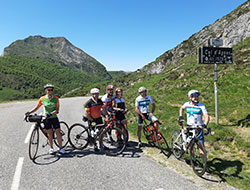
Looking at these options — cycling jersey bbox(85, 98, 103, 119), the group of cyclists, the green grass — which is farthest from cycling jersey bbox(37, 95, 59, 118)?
the green grass

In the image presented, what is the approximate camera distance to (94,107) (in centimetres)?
746

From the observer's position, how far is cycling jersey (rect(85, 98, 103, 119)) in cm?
738

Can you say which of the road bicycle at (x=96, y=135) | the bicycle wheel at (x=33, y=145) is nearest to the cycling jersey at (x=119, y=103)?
the road bicycle at (x=96, y=135)

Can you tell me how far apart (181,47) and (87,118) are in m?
65.3

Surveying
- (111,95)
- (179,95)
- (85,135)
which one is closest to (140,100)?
(111,95)

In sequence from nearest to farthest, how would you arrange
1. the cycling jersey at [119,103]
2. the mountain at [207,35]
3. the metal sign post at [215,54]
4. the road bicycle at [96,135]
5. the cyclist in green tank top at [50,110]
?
the cyclist in green tank top at [50,110] < the road bicycle at [96,135] < the cycling jersey at [119,103] < the metal sign post at [215,54] < the mountain at [207,35]

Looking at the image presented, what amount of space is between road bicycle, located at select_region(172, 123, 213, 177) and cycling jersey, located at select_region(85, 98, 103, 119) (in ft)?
10.4

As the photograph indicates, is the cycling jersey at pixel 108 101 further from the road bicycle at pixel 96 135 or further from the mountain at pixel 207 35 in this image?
the mountain at pixel 207 35

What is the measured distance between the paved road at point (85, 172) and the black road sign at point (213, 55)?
20.0 feet

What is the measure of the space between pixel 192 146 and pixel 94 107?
3.88 meters

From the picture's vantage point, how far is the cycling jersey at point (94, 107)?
291 inches

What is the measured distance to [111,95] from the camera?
8211 millimetres

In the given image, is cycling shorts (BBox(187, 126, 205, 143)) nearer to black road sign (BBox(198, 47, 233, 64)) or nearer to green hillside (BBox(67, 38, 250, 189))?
green hillside (BBox(67, 38, 250, 189))

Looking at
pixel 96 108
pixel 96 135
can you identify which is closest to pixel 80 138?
pixel 96 135
